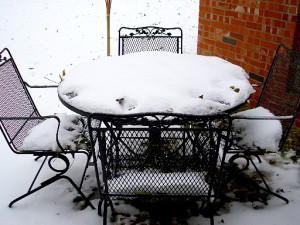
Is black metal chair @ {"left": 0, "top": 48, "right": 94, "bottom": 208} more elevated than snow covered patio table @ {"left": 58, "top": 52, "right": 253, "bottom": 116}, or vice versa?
snow covered patio table @ {"left": 58, "top": 52, "right": 253, "bottom": 116}

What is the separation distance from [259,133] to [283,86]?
665mm

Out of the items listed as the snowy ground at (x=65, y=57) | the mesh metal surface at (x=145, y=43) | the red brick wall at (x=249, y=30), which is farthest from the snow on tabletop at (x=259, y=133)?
the mesh metal surface at (x=145, y=43)

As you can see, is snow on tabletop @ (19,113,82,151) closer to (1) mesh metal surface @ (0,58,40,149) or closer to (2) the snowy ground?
(1) mesh metal surface @ (0,58,40,149)

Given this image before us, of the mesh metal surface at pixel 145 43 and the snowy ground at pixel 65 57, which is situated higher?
the mesh metal surface at pixel 145 43

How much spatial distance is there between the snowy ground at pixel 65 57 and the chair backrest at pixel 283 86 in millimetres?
546

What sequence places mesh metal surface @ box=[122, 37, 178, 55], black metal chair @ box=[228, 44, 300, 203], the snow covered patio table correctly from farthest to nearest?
mesh metal surface @ box=[122, 37, 178, 55] < black metal chair @ box=[228, 44, 300, 203] < the snow covered patio table

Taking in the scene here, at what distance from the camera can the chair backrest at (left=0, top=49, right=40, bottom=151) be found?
2662mm

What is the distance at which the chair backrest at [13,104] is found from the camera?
8.73 ft

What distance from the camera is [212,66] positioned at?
2.86m

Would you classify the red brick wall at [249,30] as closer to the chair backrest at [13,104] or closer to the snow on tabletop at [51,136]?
the snow on tabletop at [51,136]

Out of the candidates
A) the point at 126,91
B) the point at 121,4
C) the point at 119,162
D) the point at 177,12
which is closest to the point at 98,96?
the point at 126,91

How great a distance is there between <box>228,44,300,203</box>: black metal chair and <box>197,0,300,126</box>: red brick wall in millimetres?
667

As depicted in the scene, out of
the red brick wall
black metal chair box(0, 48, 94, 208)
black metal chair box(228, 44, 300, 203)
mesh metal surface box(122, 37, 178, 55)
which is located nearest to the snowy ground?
black metal chair box(0, 48, 94, 208)

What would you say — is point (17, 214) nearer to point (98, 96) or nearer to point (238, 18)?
point (98, 96)
